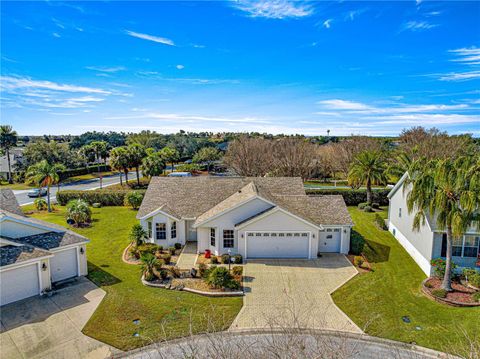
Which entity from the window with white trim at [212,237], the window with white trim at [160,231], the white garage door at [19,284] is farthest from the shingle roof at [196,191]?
the white garage door at [19,284]

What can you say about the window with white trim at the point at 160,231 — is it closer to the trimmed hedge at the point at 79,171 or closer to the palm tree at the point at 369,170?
the palm tree at the point at 369,170

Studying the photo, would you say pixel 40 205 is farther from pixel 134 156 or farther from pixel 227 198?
pixel 227 198

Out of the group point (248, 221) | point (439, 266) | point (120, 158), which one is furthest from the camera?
point (120, 158)

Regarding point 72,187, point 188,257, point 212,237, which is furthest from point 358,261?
point 72,187

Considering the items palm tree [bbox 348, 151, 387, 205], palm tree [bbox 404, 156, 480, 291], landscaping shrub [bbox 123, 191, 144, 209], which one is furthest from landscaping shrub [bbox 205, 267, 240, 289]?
palm tree [bbox 348, 151, 387, 205]

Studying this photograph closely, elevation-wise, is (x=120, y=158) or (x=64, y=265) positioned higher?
(x=120, y=158)

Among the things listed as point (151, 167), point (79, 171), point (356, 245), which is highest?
point (151, 167)
